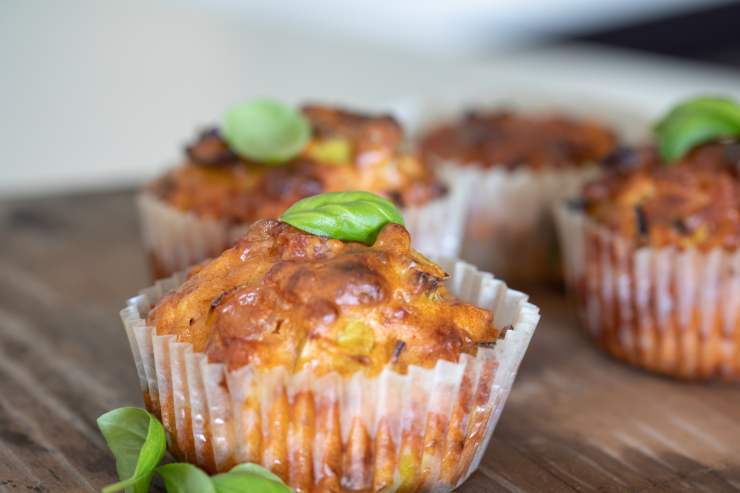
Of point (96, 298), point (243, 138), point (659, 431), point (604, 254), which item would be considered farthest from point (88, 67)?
point (659, 431)

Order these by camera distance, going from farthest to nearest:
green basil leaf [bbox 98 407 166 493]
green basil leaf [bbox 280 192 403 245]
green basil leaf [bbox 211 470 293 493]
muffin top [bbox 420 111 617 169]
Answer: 1. muffin top [bbox 420 111 617 169]
2. green basil leaf [bbox 280 192 403 245]
3. green basil leaf [bbox 98 407 166 493]
4. green basil leaf [bbox 211 470 293 493]

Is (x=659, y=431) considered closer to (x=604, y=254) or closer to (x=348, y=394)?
(x=604, y=254)

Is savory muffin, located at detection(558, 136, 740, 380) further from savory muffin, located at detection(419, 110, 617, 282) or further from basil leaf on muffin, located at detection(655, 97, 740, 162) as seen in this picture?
savory muffin, located at detection(419, 110, 617, 282)

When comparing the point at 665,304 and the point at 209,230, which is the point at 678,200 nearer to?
the point at 665,304

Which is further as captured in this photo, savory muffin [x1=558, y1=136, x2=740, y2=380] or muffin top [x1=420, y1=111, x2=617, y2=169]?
muffin top [x1=420, y1=111, x2=617, y2=169]

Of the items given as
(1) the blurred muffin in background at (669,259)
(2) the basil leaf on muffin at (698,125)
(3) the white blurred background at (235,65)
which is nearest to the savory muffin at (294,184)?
(1) the blurred muffin in background at (669,259)

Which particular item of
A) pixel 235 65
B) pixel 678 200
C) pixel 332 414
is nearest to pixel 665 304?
pixel 678 200

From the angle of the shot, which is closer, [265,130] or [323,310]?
[323,310]

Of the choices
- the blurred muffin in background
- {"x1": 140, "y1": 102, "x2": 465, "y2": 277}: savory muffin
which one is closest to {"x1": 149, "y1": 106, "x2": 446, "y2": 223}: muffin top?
{"x1": 140, "y1": 102, "x2": 465, "y2": 277}: savory muffin
